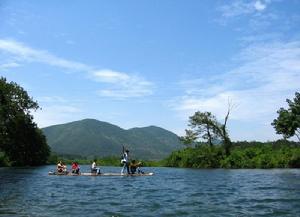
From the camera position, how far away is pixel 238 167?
294 feet

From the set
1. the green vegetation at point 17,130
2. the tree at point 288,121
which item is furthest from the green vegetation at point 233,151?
the green vegetation at point 17,130

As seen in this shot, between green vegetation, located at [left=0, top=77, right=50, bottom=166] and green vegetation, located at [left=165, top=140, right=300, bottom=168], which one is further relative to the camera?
green vegetation, located at [left=0, top=77, right=50, bottom=166]

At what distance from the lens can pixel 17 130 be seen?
10512cm

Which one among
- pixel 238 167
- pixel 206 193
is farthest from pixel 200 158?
pixel 206 193

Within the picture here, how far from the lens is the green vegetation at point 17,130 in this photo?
322 ft

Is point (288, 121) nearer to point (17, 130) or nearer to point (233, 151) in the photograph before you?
point (233, 151)

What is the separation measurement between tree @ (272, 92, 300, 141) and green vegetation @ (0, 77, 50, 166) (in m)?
49.4

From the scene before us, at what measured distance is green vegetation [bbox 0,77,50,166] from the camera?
322 feet

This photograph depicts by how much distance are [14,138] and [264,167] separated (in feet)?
173

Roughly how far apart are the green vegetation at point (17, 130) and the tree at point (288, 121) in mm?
49358

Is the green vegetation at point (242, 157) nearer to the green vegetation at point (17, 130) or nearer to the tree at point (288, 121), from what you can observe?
the tree at point (288, 121)

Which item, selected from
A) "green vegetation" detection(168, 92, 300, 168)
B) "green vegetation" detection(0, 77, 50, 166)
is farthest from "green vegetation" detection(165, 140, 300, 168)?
"green vegetation" detection(0, 77, 50, 166)

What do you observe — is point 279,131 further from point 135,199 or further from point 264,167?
point 135,199

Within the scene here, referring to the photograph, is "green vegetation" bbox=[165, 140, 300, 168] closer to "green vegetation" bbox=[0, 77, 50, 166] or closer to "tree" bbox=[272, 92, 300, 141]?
"tree" bbox=[272, 92, 300, 141]
